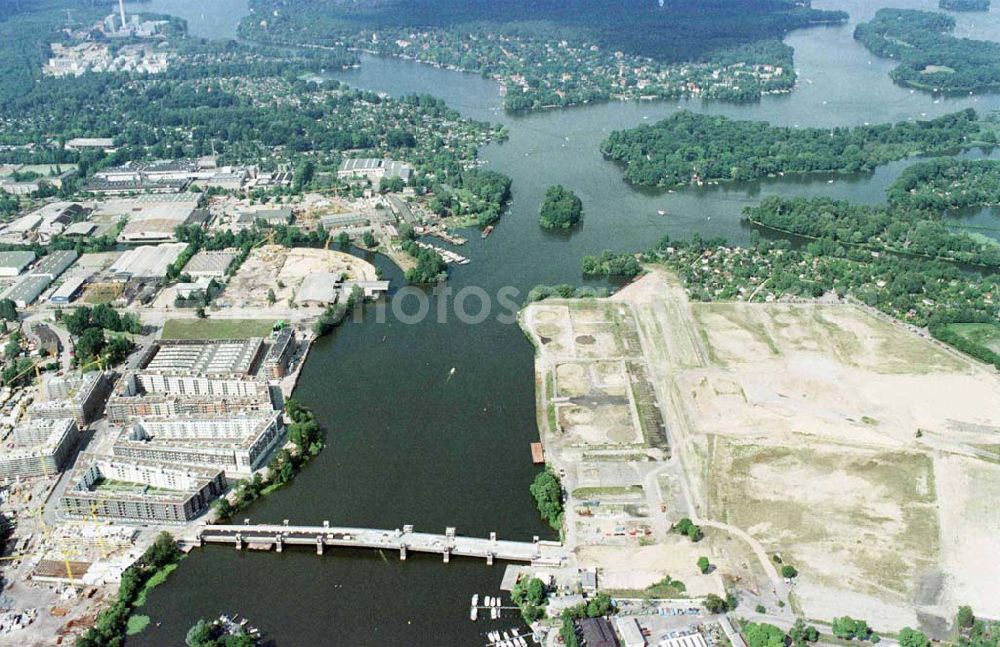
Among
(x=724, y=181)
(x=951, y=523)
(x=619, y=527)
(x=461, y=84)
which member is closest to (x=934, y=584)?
(x=951, y=523)

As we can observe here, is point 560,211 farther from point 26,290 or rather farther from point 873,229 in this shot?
point 26,290

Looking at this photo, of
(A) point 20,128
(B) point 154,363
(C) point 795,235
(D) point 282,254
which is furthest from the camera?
(A) point 20,128

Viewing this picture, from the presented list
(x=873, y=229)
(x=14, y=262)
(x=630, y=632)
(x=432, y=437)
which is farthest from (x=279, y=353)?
(x=873, y=229)

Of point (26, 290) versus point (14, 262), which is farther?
point (14, 262)

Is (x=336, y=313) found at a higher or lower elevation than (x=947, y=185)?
lower

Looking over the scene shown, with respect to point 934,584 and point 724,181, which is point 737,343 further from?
point 724,181

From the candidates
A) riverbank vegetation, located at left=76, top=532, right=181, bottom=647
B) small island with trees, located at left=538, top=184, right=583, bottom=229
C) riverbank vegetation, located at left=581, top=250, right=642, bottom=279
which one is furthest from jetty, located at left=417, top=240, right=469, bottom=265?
riverbank vegetation, located at left=76, top=532, right=181, bottom=647

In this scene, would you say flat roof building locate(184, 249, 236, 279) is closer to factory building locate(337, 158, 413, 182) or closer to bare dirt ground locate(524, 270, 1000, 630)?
factory building locate(337, 158, 413, 182)
